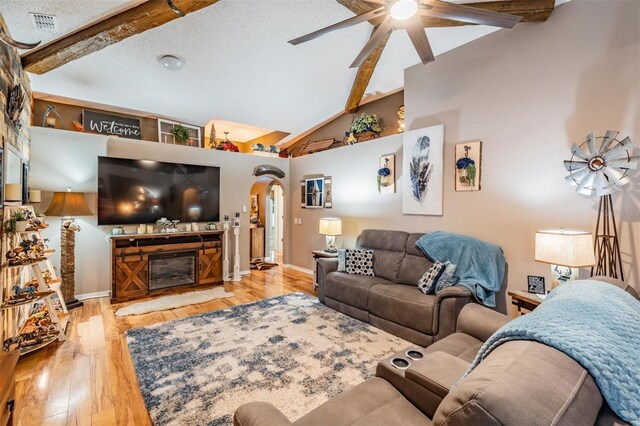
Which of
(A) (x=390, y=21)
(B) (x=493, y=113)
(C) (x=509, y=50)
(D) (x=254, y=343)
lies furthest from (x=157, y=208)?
(C) (x=509, y=50)

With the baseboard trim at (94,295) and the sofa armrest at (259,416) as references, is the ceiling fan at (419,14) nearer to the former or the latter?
the sofa armrest at (259,416)

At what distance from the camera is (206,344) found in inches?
121

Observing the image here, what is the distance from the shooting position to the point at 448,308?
2863 mm

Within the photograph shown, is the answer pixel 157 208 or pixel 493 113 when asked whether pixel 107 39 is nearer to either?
pixel 157 208

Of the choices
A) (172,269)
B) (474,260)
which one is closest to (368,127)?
(474,260)

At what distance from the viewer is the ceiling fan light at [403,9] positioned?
6.70 feet

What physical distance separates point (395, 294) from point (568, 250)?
1600mm

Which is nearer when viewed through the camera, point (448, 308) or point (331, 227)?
point (448, 308)

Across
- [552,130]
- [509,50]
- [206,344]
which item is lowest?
[206,344]

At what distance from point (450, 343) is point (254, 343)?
1.95 metres

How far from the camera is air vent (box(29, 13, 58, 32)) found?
279 cm

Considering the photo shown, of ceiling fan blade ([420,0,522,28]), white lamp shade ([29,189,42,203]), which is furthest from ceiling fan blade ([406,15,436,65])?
white lamp shade ([29,189,42,203])

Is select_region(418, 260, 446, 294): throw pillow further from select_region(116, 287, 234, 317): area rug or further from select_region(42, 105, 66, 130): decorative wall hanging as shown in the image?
select_region(42, 105, 66, 130): decorative wall hanging

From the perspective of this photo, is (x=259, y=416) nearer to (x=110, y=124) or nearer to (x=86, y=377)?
(x=86, y=377)
